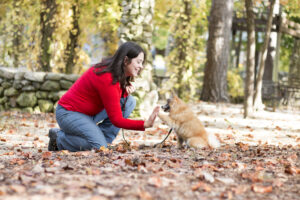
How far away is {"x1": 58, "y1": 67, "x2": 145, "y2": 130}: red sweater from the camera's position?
3.83m

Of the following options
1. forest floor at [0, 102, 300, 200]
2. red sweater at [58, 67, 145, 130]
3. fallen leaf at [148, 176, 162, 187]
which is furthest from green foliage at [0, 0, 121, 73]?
fallen leaf at [148, 176, 162, 187]

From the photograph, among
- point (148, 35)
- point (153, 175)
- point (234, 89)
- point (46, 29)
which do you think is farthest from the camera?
point (234, 89)

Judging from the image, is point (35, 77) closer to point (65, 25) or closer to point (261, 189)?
point (65, 25)

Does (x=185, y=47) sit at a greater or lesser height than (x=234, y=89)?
greater

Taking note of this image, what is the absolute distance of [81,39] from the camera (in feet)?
37.4

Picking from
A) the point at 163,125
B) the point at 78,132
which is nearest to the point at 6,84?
the point at 163,125

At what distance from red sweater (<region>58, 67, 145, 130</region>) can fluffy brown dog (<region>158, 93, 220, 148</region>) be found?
74 cm

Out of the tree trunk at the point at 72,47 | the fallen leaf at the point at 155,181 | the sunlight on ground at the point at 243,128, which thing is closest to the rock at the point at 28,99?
the tree trunk at the point at 72,47

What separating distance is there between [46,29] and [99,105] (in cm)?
685

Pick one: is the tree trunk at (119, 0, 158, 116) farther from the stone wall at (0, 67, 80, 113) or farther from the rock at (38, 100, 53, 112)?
the rock at (38, 100, 53, 112)

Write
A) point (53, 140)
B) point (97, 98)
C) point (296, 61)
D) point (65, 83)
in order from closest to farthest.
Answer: point (97, 98) < point (53, 140) < point (65, 83) < point (296, 61)

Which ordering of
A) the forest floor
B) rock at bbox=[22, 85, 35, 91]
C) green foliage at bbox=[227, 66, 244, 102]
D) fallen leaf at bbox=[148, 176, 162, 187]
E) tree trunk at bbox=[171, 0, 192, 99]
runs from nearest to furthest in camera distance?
the forest floor → fallen leaf at bbox=[148, 176, 162, 187] → rock at bbox=[22, 85, 35, 91] → tree trunk at bbox=[171, 0, 192, 99] → green foliage at bbox=[227, 66, 244, 102]

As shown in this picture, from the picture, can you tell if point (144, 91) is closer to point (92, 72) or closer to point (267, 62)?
point (92, 72)

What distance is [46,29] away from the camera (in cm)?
1026
